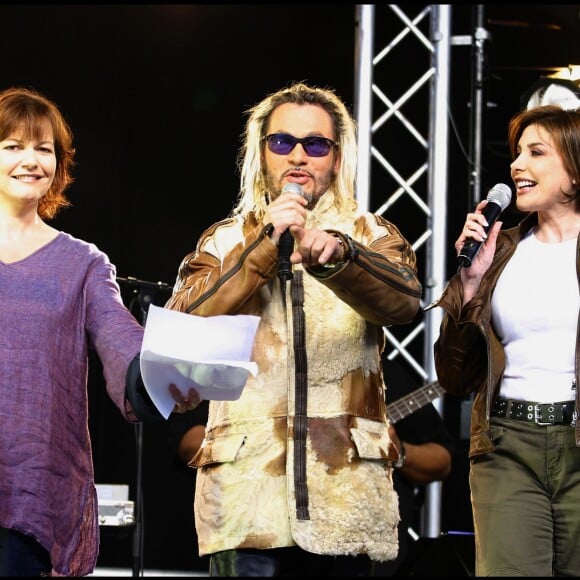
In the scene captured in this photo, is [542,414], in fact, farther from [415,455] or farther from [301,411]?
[415,455]

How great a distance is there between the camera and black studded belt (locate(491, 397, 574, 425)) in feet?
11.0

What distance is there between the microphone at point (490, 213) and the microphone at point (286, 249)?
581mm

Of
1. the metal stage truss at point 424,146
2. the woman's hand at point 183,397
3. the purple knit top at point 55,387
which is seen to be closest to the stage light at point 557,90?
the metal stage truss at point 424,146

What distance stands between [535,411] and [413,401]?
7.74 ft

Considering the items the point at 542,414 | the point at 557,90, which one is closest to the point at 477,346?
the point at 542,414

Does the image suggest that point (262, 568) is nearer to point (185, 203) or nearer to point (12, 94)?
point (12, 94)

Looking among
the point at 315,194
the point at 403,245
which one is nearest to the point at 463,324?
the point at 403,245

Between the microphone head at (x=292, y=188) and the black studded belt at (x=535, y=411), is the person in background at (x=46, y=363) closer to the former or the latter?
the microphone head at (x=292, y=188)

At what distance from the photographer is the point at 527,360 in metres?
3.45

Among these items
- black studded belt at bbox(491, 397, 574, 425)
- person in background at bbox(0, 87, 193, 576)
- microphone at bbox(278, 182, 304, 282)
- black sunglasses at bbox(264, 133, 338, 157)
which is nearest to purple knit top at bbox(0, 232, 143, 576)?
person in background at bbox(0, 87, 193, 576)

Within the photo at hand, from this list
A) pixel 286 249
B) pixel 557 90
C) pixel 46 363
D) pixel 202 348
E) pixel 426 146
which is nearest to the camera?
pixel 202 348

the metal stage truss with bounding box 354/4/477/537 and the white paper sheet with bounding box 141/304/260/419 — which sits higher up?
the metal stage truss with bounding box 354/4/477/537

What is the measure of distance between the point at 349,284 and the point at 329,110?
676 mm

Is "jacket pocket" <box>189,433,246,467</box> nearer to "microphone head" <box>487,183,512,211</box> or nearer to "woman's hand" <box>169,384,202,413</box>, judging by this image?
"woman's hand" <box>169,384,202,413</box>
